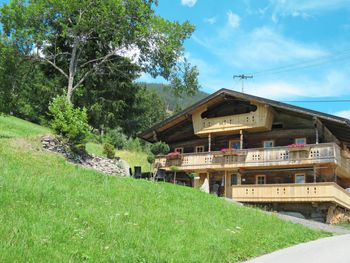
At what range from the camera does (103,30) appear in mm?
33281

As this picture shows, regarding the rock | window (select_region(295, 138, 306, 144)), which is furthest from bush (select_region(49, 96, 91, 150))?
window (select_region(295, 138, 306, 144))

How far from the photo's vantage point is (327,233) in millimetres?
21031

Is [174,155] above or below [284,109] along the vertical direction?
below

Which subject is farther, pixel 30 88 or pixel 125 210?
pixel 30 88

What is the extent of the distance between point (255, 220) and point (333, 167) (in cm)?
1362

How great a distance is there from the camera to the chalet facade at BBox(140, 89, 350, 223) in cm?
2923

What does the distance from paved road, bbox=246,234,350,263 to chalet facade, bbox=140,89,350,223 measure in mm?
12679

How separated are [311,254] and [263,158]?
1807cm

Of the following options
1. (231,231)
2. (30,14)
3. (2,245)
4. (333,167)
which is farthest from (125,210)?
(30,14)

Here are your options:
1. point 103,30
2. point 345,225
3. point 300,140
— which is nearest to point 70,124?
point 103,30

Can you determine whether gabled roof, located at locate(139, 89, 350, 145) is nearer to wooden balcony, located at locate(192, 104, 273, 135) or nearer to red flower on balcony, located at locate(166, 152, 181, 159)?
wooden balcony, located at locate(192, 104, 273, 135)

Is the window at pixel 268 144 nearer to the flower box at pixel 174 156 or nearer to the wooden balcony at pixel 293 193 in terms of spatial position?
the wooden balcony at pixel 293 193

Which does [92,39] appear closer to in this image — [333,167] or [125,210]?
[333,167]

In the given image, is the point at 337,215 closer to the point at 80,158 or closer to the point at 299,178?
the point at 299,178
